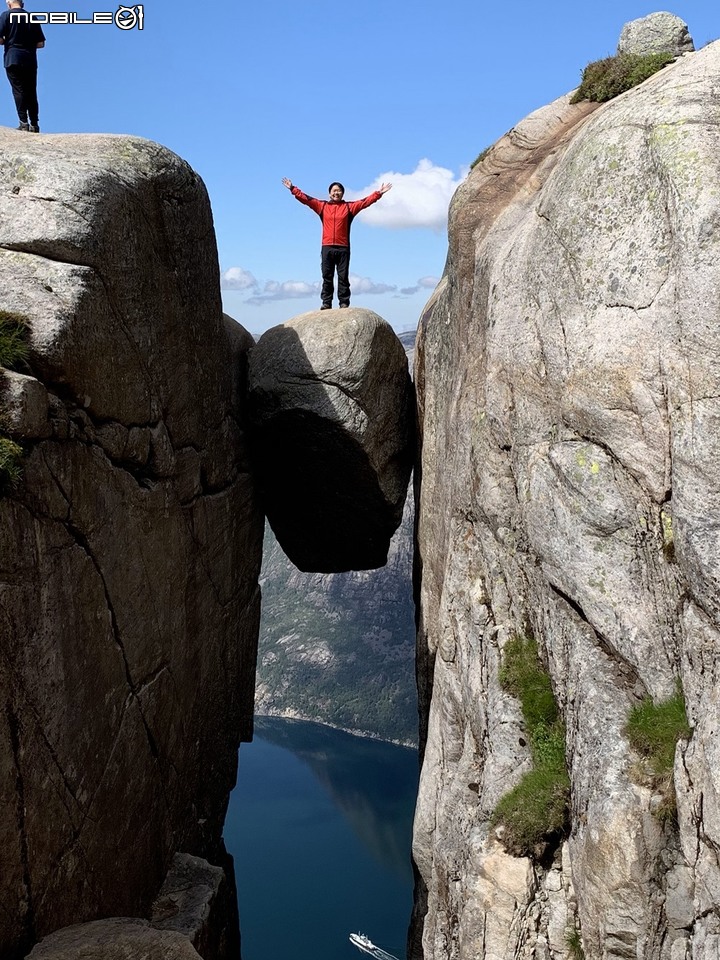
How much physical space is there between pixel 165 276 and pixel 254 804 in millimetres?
105734

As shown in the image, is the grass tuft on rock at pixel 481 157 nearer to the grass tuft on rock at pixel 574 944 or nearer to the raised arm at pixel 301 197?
the raised arm at pixel 301 197

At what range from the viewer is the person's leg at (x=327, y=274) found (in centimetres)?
2495

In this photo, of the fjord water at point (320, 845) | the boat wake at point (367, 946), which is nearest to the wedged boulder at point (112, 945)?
the fjord water at point (320, 845)

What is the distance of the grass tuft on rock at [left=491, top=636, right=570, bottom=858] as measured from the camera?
13922 millimetres

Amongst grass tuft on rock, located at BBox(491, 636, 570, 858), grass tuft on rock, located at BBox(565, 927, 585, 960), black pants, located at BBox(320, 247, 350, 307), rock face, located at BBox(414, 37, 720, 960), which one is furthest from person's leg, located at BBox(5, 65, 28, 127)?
grass tuft on rock, located at BBox(565, 927, 585, 960)

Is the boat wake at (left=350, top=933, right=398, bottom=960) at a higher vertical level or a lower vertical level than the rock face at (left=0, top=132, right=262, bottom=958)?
lower

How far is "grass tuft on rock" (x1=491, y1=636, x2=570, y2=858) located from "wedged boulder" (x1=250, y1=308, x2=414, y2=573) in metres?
10.1

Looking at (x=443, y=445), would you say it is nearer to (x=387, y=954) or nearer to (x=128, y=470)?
(x=128, y=470)

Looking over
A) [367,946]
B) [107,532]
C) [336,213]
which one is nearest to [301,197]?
[336,213]

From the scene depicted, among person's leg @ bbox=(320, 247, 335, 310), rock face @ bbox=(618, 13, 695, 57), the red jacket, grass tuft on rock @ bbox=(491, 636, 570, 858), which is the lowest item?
grass tuft on rock @ bbox=(491, 636, 570, 858)

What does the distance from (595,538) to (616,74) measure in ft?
34.3

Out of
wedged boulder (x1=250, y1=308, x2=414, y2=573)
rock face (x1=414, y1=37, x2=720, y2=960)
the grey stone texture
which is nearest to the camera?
rock face (x1=414, y1=37, x2=720, y2=960)

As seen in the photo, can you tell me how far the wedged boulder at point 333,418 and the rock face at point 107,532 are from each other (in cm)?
176

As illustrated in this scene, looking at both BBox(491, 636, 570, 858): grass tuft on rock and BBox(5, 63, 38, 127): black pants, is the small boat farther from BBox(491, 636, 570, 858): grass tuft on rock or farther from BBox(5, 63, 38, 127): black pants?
BBox(5, 63, 38, 127): black pants
